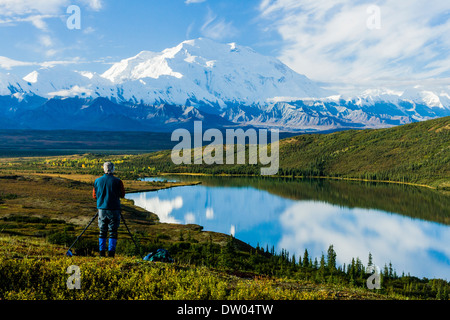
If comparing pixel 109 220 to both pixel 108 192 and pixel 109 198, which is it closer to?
pixel 109 198

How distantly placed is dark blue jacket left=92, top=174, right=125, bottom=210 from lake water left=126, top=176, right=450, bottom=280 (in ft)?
164

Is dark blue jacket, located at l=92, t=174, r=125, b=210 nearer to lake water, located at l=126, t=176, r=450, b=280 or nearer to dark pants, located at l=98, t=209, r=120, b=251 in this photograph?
dark pants, located at l=98, t=209, r=120, b=251

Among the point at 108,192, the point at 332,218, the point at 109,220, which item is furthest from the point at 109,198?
the point at 332,218

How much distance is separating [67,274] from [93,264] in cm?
131

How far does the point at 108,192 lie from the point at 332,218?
84.7 meters

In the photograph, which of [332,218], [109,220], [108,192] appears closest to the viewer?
[108,192]

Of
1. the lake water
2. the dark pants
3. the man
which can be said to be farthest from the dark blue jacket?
the lake water

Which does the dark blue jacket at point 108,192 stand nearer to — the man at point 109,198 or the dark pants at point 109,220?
the man at point 109,198

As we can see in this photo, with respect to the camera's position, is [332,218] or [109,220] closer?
[109,220]

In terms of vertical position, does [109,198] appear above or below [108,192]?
below

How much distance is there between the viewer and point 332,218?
302 ft

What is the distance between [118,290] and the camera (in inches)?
418

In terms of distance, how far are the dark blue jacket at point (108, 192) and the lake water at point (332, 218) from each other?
49978 millimetres

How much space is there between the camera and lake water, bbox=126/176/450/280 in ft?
211
